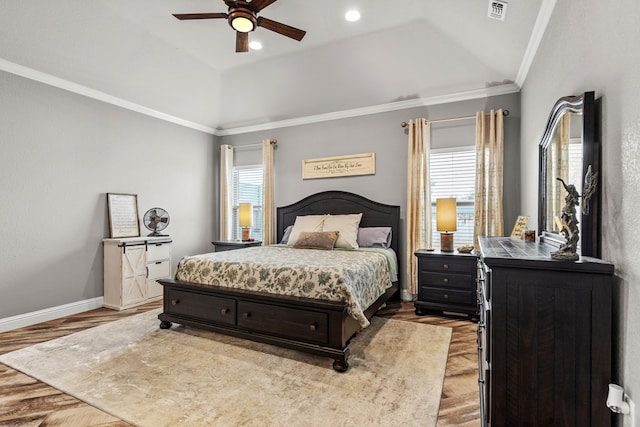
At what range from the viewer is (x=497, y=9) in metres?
2.57

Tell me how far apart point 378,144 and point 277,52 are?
6.05 ft

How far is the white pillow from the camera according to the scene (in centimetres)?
433

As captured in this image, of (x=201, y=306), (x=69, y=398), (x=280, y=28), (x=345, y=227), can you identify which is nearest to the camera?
(x=69, y=398)

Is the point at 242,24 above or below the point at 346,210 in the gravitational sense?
above

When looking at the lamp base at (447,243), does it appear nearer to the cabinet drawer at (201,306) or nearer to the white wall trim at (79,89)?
the cabinet drawer at (201,306)

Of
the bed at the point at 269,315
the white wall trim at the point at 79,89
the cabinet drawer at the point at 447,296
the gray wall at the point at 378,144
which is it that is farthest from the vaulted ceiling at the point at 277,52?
the bed at the point at 269,315

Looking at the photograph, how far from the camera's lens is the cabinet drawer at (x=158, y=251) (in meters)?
4.32

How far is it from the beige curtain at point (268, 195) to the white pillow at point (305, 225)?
755 mm

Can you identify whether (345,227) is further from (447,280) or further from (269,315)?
(269,315)

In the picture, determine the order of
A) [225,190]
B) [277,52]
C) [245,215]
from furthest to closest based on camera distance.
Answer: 1. [225,190]
2. [245,215]
3. [277,52]

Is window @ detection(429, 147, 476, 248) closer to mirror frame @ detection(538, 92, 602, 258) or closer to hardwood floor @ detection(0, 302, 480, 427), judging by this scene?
hardwood floor @ detection(0, 302, 480, 427)

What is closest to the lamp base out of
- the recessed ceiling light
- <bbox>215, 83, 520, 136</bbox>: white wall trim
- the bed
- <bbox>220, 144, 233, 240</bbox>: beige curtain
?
the bed

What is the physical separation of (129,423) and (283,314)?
3.95 feet

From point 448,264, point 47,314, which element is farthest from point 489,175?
point 47,314
